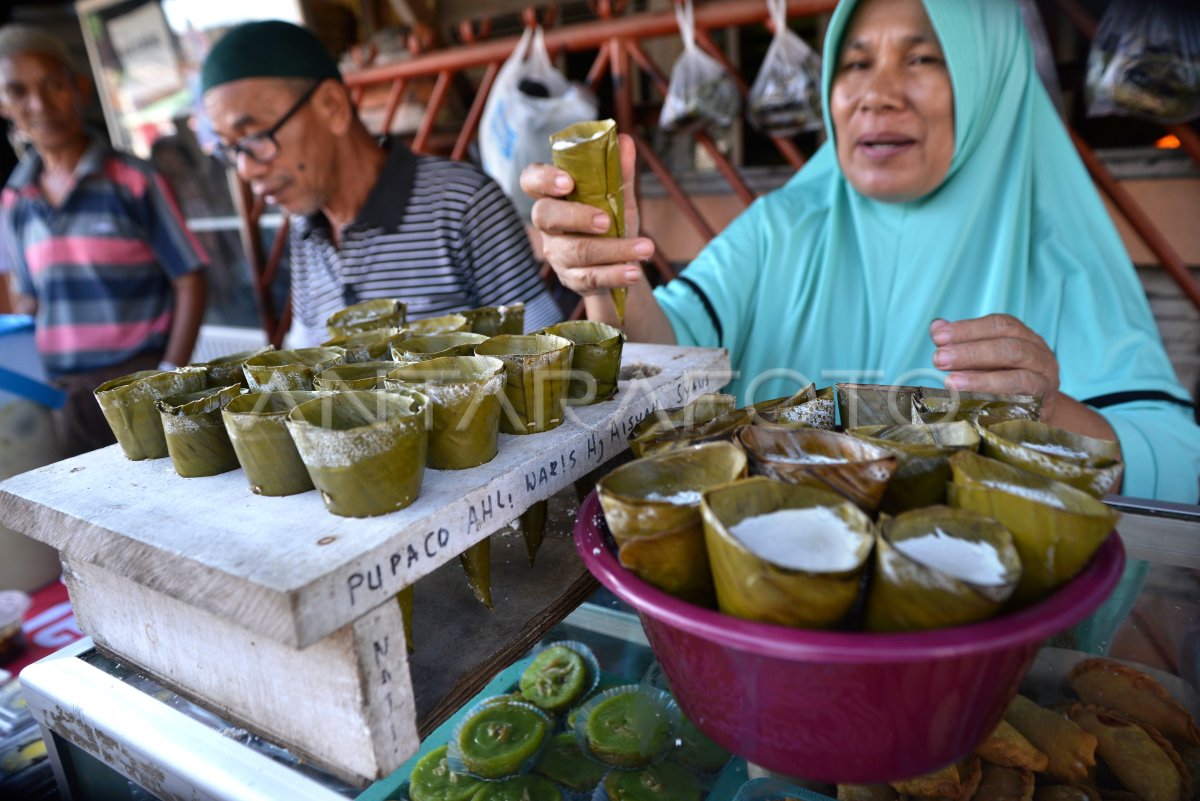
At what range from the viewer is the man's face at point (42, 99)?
296 centimetres

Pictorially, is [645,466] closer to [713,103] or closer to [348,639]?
[348,639]

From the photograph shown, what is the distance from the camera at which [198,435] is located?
806mm

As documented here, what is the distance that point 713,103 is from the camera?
9.36 ft

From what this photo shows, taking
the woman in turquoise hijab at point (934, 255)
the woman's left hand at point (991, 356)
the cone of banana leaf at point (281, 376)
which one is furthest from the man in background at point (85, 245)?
the woman's left hand at point (991, 356)

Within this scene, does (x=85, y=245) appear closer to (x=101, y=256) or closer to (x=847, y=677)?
(x=101, y=256)

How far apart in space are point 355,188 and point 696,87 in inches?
53.7

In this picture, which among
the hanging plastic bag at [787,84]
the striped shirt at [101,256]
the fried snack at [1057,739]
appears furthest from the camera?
the striped shirt at [101,256]

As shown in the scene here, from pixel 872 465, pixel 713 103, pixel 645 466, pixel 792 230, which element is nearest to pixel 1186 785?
pixel 872 465

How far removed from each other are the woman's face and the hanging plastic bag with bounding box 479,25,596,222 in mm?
1457

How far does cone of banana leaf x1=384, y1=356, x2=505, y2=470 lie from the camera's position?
738 millimetres

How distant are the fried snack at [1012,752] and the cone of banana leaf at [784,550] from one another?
0.45 m

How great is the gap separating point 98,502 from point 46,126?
3.18 m

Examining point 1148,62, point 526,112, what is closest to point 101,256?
point 526,112

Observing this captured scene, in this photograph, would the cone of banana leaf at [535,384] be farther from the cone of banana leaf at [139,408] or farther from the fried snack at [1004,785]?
the fried snack at [1004,785]
